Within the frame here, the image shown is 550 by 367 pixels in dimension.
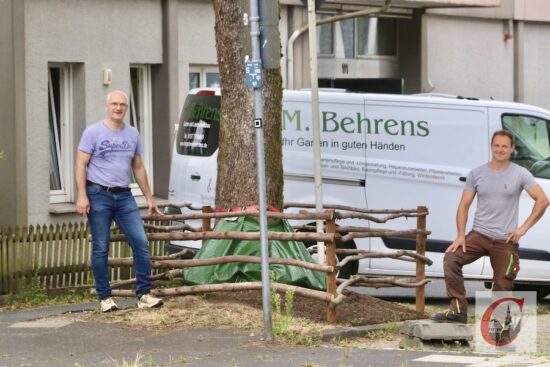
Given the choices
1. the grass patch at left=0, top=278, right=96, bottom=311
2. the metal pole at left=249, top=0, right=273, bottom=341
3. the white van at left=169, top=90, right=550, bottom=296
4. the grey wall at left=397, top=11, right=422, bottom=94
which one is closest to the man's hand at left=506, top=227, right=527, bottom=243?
the metal pole at left=249, top=0, right=273, bottom=341

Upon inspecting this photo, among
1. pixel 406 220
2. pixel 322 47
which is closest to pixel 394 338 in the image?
pixel 406 220

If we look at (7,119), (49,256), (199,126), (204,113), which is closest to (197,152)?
(199,126)

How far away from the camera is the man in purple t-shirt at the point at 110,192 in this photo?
40.2 feet

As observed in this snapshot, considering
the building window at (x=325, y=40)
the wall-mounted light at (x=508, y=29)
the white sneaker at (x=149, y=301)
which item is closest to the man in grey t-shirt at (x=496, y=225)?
the white sneaker at (x=149, y=301)

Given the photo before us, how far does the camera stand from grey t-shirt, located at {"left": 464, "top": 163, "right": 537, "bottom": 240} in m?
11.9

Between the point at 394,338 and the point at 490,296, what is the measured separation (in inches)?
47.4

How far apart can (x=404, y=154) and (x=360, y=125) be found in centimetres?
56

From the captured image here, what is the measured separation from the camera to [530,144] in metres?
15.7

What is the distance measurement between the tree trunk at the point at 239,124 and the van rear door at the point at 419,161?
2.92 meters

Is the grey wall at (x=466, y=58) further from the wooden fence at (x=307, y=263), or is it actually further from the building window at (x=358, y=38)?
the wooden fence at (x=307, y=263)

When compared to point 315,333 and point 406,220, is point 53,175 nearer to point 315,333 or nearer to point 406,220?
point 406,220

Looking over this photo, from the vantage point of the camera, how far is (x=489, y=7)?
90.3ft

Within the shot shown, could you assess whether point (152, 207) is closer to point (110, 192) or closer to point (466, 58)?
point (110, 192)

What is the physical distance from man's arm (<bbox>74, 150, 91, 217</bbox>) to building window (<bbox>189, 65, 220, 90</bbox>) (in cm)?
1017
